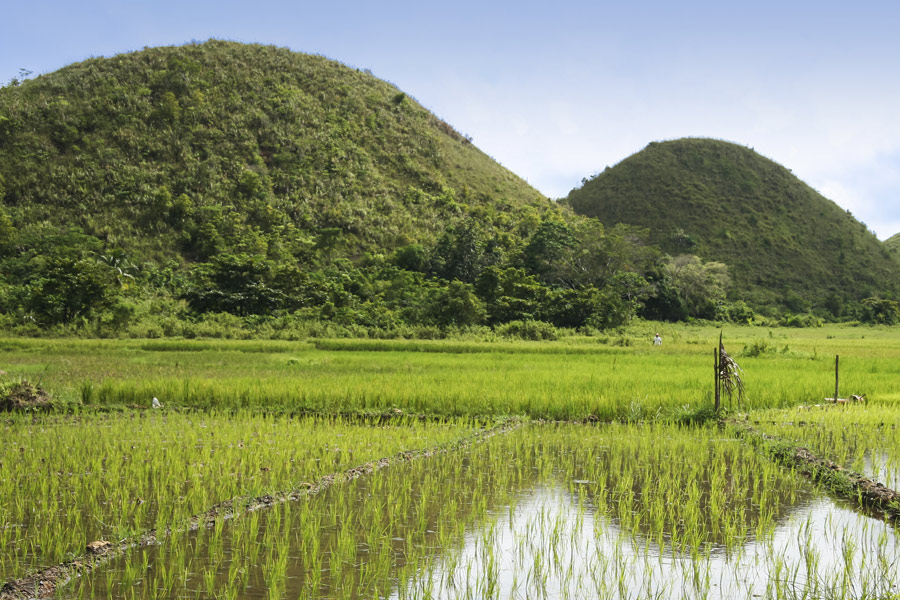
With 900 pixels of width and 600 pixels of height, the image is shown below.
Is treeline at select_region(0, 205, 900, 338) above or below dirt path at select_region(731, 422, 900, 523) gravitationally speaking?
above

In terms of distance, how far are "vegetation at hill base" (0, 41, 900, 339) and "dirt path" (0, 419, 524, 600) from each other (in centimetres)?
2146

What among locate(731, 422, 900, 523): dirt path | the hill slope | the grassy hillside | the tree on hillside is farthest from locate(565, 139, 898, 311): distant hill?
locate(731, 422, 900, 523): dirt path

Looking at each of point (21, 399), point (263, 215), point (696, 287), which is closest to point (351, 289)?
point (263, 215)

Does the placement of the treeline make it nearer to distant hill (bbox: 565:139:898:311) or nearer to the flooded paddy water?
distant hill (bbox: 565:139:898:311)

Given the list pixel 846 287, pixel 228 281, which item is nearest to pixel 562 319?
pixel 228 281

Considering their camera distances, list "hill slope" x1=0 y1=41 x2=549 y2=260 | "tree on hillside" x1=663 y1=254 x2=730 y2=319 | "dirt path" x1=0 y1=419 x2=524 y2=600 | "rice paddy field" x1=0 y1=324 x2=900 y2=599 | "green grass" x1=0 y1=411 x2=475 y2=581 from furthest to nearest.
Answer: "tree on hillside" x1=663 y1=254 x2=730 y2=319, "hill slope" x1=0 y1=41 x2=549 y2=260, "green grass" x1=0 y1=411 x2=475 y2=581, "rice paddy field" x1=0 y1=324 x2=900 y2=599, "dirt path" x1=0 y1=419 x2=524 y2=600

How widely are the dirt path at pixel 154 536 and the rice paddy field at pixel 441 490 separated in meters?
0.02

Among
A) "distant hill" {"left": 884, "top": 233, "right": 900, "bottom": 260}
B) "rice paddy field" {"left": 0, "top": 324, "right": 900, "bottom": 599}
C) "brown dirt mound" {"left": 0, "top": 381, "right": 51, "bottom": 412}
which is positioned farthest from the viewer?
"distant hill" {"left": 884, "top": 233, "right": 900, "bottom": 260}

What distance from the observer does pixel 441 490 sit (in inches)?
289

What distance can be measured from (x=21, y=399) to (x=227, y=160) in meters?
44.1

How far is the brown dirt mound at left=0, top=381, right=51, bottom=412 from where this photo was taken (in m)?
12.0

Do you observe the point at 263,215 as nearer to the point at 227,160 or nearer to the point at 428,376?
the point at 227,160

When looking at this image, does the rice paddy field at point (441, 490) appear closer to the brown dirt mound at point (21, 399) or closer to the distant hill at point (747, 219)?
the brown dirt mound at point (21, 399)

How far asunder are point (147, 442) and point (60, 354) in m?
13.1
